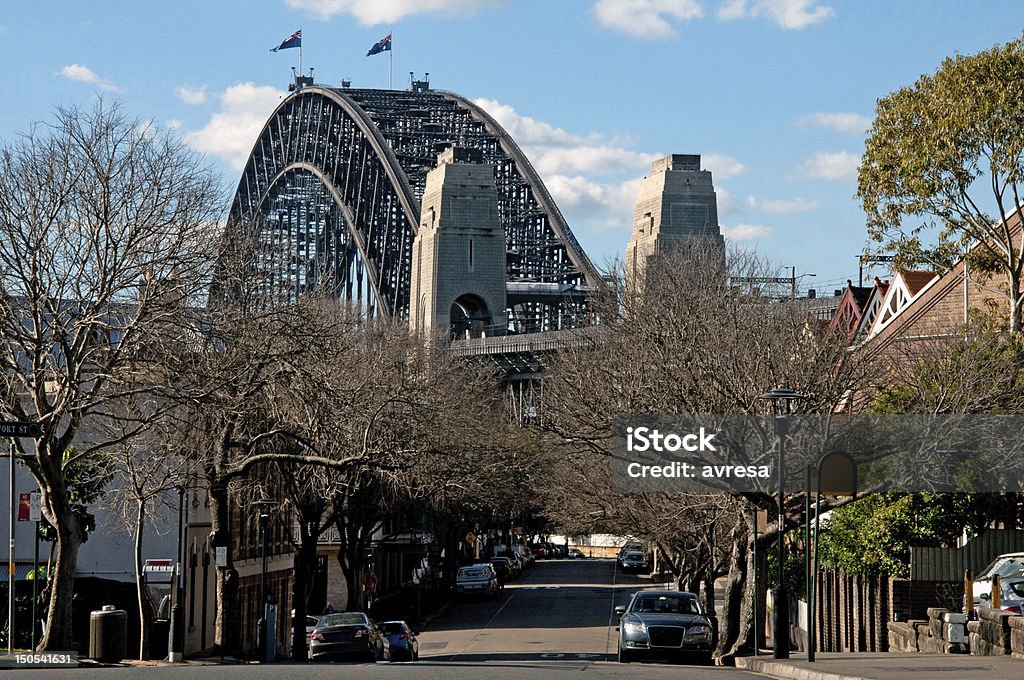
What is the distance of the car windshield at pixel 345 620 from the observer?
36812 mm

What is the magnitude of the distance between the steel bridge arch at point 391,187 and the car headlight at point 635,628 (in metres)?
96.1

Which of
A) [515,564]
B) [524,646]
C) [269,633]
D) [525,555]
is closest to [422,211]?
[515,564]

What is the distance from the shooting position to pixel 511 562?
104 meters

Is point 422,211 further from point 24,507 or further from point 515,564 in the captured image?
point 24,507

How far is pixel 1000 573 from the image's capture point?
27812mm

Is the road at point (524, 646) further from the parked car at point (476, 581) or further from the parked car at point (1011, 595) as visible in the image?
the parked car at point (1011, 595)

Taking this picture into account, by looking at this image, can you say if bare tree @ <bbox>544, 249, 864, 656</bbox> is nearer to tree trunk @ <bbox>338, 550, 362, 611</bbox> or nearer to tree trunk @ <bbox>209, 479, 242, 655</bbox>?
tree trunk @ <bbox>209, 479, 242, 655</bbox>

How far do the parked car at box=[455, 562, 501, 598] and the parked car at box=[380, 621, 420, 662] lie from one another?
38.5 m

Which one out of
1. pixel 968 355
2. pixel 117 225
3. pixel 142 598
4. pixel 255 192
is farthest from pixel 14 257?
pixel 255 192

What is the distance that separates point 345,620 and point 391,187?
9957 centimetres

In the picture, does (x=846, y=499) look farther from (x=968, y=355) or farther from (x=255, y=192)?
(x=255, y=192)

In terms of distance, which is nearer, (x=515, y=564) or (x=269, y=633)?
(x=269, y=633)

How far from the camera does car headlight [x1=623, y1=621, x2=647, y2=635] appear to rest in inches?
1225

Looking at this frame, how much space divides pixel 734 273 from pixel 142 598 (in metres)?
20.8
